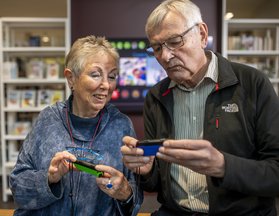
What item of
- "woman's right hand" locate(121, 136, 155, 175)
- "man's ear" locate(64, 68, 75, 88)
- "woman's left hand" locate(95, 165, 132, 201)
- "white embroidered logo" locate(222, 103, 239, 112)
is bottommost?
"woman's left hand" locate(95, 165, 132, 201)

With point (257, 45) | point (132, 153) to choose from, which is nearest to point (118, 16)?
point (257, 45)

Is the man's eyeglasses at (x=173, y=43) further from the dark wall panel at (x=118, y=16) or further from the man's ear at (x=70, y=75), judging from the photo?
the dark wall panel at (x=118, y=16)

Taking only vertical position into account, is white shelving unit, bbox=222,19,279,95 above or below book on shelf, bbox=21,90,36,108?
above

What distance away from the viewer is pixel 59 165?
1294 mm

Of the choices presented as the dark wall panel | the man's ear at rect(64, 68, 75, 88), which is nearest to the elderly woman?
the man's ear at rect(64, 68, 75, 88)

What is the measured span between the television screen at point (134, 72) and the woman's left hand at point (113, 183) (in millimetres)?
2947

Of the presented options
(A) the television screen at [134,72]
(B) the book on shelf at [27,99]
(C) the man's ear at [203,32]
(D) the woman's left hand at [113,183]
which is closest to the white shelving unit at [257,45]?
(A) the television screen at [134,72]

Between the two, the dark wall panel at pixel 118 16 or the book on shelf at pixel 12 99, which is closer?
the book on shelf at pixel 12 99

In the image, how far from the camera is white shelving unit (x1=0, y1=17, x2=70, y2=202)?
4.02 m

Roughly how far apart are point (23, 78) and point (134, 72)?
149cm

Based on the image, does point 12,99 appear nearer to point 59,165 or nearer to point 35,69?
point 35,69

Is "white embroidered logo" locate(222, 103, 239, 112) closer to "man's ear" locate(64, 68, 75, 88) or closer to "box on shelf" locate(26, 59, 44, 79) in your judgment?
"man's ear" locate(64, 68, 75, 88)

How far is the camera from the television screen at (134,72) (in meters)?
4.18

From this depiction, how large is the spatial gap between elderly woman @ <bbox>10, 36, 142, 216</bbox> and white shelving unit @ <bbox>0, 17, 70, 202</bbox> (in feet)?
8.68
